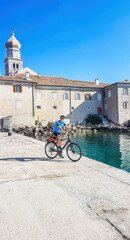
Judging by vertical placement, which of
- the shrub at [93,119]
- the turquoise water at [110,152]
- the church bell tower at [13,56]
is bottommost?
the turquoise water at [110,152]

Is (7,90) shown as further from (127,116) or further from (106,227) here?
(106,227)

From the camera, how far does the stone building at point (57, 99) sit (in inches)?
1280

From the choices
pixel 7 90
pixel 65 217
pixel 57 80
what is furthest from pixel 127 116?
pixel 65 217

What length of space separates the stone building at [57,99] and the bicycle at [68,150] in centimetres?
2660

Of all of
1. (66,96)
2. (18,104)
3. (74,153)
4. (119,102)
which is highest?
(66,96)

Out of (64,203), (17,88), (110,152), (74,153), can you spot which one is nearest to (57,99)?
(17,88)

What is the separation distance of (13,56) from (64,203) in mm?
63289

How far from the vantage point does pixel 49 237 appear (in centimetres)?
226

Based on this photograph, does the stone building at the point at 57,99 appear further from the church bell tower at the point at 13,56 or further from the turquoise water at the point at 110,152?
the church bell tower at the point at 13,56

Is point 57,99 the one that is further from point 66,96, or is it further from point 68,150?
point 68,150

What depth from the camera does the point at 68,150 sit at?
657cm

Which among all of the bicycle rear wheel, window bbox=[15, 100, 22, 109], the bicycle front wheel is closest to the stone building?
window bbox=[15, 100, 22, 109]

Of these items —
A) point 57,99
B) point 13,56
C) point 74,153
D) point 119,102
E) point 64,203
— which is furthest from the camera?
point 13,56

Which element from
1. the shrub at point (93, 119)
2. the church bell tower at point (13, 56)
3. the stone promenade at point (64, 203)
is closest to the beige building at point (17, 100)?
the shrub at point (93, 119)
